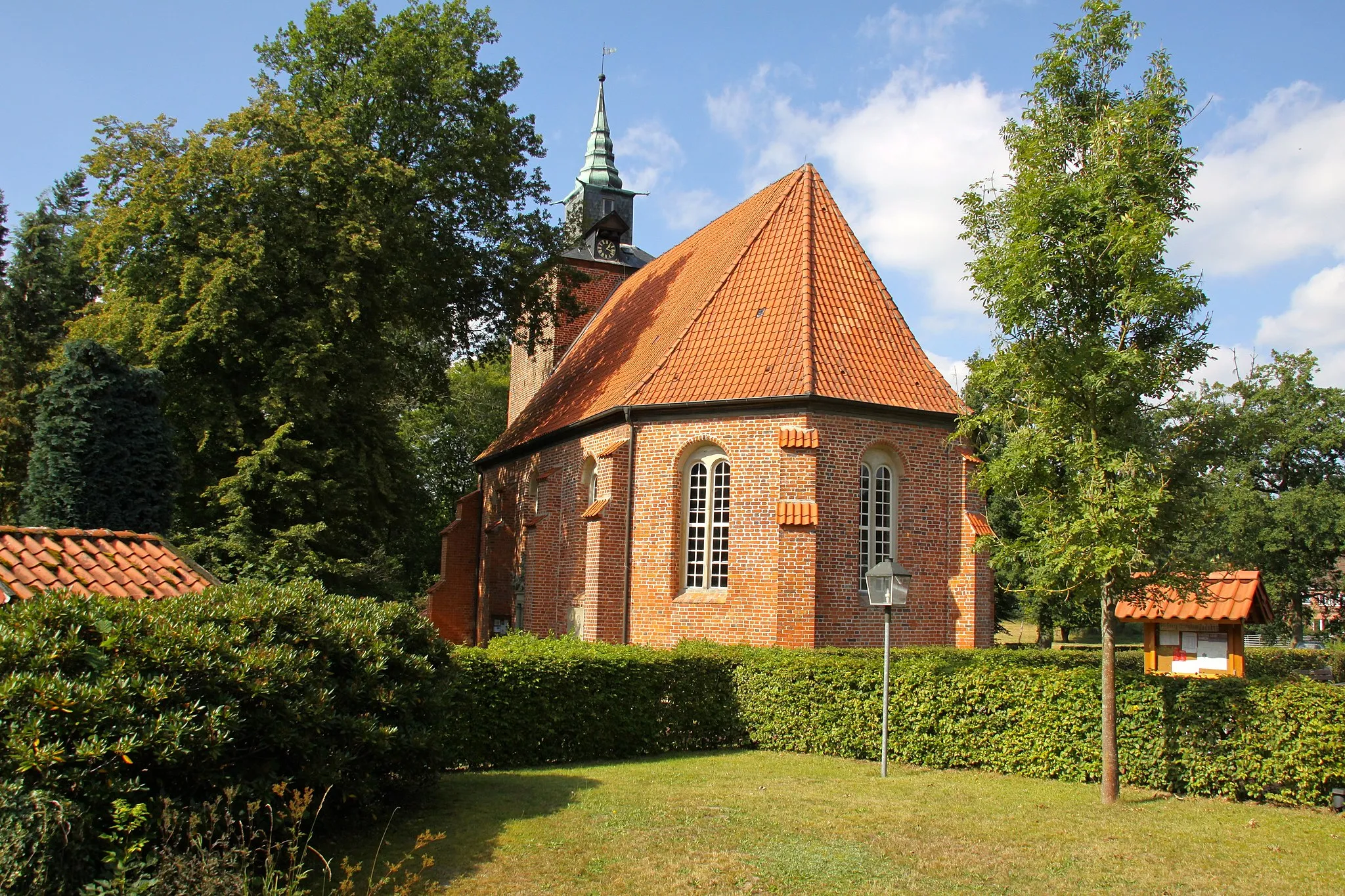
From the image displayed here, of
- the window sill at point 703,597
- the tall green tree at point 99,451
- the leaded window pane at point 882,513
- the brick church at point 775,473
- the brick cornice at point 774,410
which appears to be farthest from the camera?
the leaded window pane at point 882,513

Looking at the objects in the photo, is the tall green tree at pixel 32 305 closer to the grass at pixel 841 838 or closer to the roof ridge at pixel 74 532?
the roof ridge at pixel 74 532

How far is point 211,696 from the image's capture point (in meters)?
6.23

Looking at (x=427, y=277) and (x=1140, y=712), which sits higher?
(x=427, y=277)

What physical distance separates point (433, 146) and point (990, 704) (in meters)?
17.0

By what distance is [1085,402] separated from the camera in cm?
1018

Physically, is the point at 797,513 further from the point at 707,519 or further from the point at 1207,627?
the point at 1207,627

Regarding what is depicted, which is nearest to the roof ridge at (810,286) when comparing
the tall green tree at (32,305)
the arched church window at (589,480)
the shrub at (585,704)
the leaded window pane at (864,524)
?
the leaded window pane at (864,524)

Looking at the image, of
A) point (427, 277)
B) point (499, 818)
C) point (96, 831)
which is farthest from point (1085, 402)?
point (427, 277)

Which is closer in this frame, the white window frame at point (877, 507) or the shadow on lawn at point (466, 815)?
the shadow on lawn at point (466, 815)

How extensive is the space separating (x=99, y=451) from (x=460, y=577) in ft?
54.8

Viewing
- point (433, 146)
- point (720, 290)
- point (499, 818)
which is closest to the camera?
point (499, 818)

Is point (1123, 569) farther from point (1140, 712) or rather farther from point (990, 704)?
point (990, 704)

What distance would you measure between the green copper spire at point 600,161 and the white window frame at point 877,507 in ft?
62.7

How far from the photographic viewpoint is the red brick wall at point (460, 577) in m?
27.7
